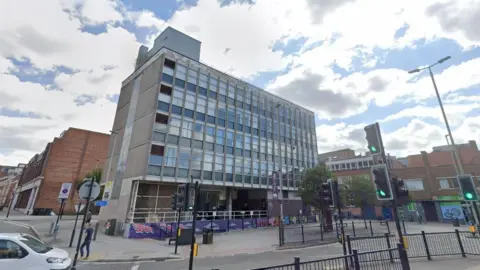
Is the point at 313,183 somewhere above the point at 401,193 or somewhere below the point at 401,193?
above

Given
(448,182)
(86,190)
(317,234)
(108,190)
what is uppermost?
(448,182)

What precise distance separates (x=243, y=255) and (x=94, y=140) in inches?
2204

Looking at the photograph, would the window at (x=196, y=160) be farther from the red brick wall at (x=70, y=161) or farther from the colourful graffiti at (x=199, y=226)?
the red brick wall at (x=70, y=161)

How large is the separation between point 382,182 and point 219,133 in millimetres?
24434

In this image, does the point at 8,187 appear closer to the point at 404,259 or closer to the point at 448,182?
the point at 404,259

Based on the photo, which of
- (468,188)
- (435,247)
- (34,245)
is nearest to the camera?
(34,245)

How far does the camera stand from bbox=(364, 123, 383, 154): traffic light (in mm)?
7113

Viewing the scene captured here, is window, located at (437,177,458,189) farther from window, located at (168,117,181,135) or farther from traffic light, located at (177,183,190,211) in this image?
traffic light, located at (177,183,190,211)

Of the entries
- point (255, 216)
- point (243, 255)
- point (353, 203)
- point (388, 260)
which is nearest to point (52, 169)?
point (255, 216)

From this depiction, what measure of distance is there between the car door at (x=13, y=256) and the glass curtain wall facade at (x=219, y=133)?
54.1 ft

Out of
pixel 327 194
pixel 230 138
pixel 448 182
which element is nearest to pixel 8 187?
pixel 230 138

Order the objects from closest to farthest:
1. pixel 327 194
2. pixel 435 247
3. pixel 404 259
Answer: pixel 404 259 → pixel 327 194 → pixel 435 247

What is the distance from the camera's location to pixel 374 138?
7.23 m

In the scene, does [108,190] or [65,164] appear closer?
[108,190]
